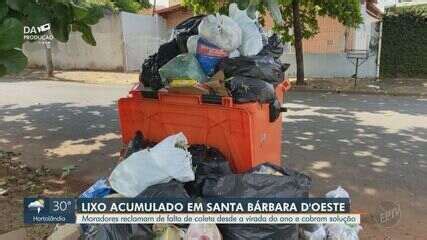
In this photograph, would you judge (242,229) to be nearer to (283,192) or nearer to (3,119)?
(283,192)

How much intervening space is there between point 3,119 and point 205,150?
6515 millimetres

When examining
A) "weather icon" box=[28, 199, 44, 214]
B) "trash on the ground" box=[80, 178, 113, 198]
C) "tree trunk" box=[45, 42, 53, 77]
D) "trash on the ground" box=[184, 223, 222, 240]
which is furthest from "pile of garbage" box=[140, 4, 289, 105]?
"tree trunk" box=[45, 42, 53, 77]

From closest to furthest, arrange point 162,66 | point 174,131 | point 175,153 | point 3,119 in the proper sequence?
point 175,153
point 174,131
point 162,66
point 3,119

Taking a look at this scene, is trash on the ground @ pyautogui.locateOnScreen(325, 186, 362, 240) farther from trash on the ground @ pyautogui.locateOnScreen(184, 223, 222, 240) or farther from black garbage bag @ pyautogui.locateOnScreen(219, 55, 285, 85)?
black garbage bag @ pyautogui.locateOnScreen(219, 55, 285, 85)

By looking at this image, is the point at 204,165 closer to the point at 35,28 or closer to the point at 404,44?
the point at 35,28

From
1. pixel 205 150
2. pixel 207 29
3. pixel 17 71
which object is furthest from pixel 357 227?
pixel 17 71

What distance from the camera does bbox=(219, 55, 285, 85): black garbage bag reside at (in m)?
3.29

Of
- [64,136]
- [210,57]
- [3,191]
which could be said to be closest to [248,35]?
[210,57]

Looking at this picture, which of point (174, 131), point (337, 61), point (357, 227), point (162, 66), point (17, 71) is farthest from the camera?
point (337, 61)

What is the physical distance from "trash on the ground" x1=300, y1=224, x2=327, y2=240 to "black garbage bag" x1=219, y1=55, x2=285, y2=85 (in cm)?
113

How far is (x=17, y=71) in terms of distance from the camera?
233cm

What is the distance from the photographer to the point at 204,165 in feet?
9.77

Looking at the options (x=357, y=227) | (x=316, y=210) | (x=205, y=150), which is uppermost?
(x=205, y=150)

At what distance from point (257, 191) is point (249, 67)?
1.01m
